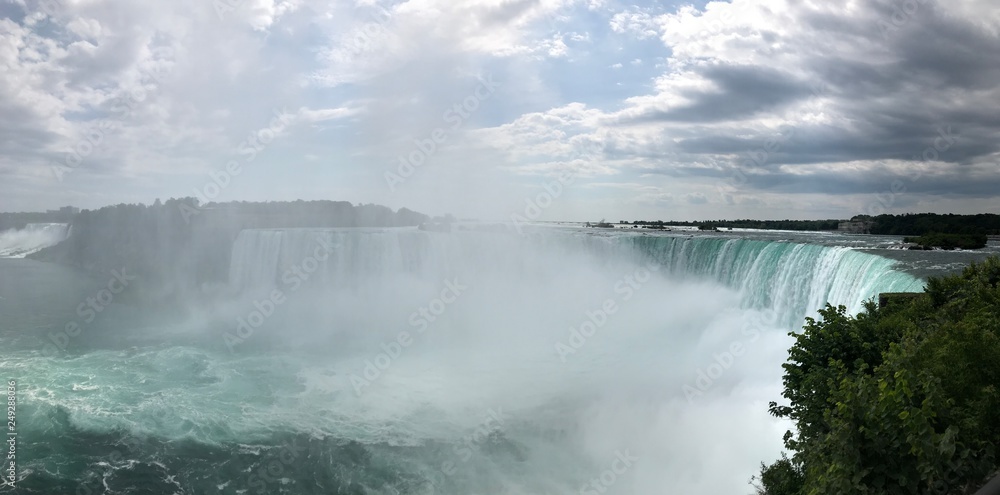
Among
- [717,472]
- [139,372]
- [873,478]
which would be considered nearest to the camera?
[873,478]

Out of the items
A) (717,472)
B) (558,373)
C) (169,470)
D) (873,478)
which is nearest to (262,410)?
(169,470)

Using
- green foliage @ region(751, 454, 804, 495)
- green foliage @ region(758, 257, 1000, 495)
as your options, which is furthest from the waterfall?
green foliage @ region(751, 454, 804, 495)

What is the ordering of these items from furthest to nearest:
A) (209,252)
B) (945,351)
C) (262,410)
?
(209,252)
(262,410)
(945,351)

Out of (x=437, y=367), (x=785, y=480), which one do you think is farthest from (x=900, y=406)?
(x=437, y=367)

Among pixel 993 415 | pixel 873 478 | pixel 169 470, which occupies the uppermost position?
pixel 993 415

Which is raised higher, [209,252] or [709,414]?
[209,252]

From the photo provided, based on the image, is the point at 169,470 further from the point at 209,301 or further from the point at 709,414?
the point at 209,301
